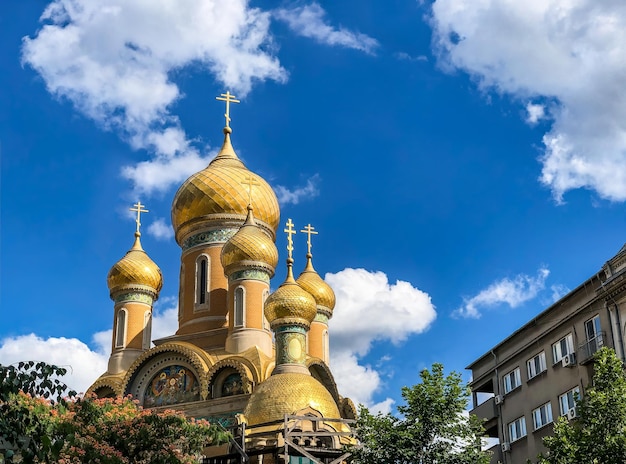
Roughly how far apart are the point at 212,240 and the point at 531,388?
13940 mm

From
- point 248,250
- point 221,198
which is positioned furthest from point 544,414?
point 221,198

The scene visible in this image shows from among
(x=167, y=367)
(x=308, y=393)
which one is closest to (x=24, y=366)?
(x=308, y=393)

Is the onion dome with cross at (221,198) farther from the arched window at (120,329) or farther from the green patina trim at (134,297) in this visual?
the arched window at (120,329)

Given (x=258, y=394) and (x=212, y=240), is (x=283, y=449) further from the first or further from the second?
(x=212, y=240)

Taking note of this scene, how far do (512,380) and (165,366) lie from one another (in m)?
12.2

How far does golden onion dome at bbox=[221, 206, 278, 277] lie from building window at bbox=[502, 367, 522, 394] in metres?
9.33

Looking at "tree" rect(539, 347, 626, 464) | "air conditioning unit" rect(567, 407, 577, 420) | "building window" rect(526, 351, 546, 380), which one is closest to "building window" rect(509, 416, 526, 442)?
"building window" rect(526, 351, 546, 380)

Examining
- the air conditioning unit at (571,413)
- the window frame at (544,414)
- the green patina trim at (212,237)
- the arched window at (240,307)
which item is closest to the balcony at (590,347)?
the air conditioning unit at (571,413)

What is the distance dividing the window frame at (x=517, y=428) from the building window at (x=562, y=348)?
253cm

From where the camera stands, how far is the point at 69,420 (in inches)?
749

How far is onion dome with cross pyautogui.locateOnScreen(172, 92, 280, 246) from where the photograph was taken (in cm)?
3603

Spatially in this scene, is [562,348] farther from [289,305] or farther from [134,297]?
[134,297]

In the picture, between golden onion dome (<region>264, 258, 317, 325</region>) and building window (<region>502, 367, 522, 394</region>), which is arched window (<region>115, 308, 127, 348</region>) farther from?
building window (<region>502, 367, 522, 394</region>)

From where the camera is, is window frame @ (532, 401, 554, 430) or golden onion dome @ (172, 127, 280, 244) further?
golden onion dome @ (172, 127, 280, 244)
